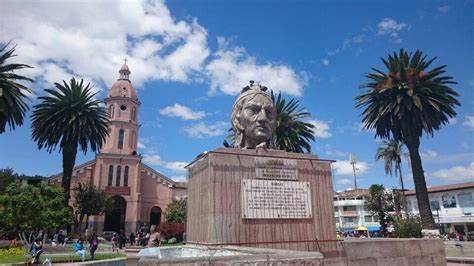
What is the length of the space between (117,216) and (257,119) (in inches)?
1945

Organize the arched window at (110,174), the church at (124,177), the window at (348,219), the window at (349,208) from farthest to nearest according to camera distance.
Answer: the window at (348,219)
the window at (349,208)
the arched window at (110,174)
the church at (124,177)

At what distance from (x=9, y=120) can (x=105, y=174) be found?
83.0 ft

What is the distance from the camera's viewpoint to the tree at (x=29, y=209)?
86.1ft

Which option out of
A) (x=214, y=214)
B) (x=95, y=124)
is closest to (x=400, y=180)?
(x=95, y=124)

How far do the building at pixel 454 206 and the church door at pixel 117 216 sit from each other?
145ft

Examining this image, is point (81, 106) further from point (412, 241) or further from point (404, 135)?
point (412, 241)

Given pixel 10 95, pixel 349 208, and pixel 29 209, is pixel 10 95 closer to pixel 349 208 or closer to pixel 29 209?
pixel 29 209

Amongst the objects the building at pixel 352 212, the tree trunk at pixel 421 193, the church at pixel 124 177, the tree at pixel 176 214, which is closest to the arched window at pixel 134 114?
the church at pixel 124 177

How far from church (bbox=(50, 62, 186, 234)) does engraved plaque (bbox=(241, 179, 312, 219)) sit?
153 ft

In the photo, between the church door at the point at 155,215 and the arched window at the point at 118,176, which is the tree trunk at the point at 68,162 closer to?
the arched window at the point at 118,176

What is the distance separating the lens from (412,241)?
890cm

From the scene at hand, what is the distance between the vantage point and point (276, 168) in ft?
29.4

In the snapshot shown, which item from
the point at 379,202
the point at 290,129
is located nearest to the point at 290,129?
the point at 290,129

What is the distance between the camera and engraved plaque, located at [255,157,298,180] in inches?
348
